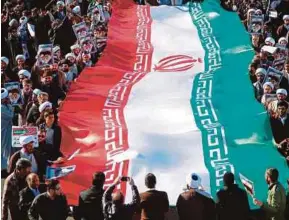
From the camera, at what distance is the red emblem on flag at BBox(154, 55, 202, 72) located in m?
12.8

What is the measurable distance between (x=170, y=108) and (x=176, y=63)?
210cm

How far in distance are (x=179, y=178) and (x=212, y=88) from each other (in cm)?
299

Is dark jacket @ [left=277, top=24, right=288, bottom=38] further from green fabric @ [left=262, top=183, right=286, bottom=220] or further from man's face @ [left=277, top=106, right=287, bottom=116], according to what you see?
green fabric @ [left=262, top=183, right=286, bottom=220]

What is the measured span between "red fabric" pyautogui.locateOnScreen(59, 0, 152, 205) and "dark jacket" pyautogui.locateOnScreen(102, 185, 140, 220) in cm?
97

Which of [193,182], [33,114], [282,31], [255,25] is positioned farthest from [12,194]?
[282,31]

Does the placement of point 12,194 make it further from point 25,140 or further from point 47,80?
point 47,80

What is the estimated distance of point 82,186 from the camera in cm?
916

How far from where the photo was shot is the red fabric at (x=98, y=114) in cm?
941

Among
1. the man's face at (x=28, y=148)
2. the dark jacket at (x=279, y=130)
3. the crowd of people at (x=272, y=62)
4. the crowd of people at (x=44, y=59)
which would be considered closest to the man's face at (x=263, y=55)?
the crowd of people at (x=272, y=62)

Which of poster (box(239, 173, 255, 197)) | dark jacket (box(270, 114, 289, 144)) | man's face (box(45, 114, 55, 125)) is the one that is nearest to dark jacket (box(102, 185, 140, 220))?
poster (box(239, 173, 255, 197))

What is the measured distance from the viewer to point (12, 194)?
27.1 ft

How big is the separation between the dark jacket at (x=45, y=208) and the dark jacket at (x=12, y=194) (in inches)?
18.6

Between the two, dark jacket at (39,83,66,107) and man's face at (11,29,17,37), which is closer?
dark jacket at (39,83,66,107)

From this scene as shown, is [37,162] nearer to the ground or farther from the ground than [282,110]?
farther from the ground
